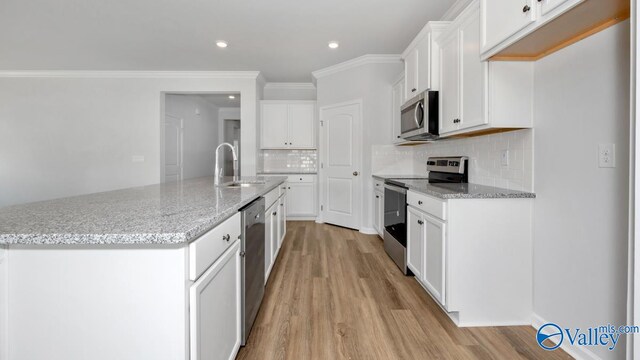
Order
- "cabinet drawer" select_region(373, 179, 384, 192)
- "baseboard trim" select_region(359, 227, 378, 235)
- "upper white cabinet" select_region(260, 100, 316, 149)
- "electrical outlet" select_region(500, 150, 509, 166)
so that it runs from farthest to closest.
A: 1. "upper white cabinet" select_region(260, 100, 316, 149)
2. "baseboard trim" select_region(359, 227, 378, 235)
3. "cabinet drawer" select_region(373, 179, 384, 192)
4. "electrical outlet" select_region(500, 150, 509, 166)

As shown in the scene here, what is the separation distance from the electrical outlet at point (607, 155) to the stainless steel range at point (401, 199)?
44.5 inches

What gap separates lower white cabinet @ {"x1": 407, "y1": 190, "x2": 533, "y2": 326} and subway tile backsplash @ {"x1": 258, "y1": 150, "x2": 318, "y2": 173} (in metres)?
3.94

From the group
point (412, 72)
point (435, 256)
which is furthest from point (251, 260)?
point (412, 72)

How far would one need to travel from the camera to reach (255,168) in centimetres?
503

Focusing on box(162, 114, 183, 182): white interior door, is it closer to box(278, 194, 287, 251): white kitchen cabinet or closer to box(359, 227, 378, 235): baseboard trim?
box(278, 194, 287, 251): white kitchen cabinet

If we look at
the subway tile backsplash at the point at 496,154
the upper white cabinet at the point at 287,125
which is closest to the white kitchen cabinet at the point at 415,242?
the subway tile backsplash at the point at 496,154

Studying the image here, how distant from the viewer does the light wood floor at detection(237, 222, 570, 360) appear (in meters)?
1.56

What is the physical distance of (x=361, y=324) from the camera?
71.7 inches

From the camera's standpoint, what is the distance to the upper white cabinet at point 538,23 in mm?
1200

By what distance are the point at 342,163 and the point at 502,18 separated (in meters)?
2.99

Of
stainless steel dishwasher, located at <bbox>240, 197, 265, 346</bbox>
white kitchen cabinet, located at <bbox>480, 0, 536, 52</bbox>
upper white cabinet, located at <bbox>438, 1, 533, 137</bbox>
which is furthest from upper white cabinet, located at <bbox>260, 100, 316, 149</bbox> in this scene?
white kitchen cabinet, located at <bbox>480, 0, 536, 52</bbox>

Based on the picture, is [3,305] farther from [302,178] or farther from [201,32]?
[302,178]

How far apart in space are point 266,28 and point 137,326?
10.9ft

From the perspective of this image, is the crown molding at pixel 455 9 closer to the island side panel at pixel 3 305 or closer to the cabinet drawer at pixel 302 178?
the cabinet drawer at pixel 302 178
